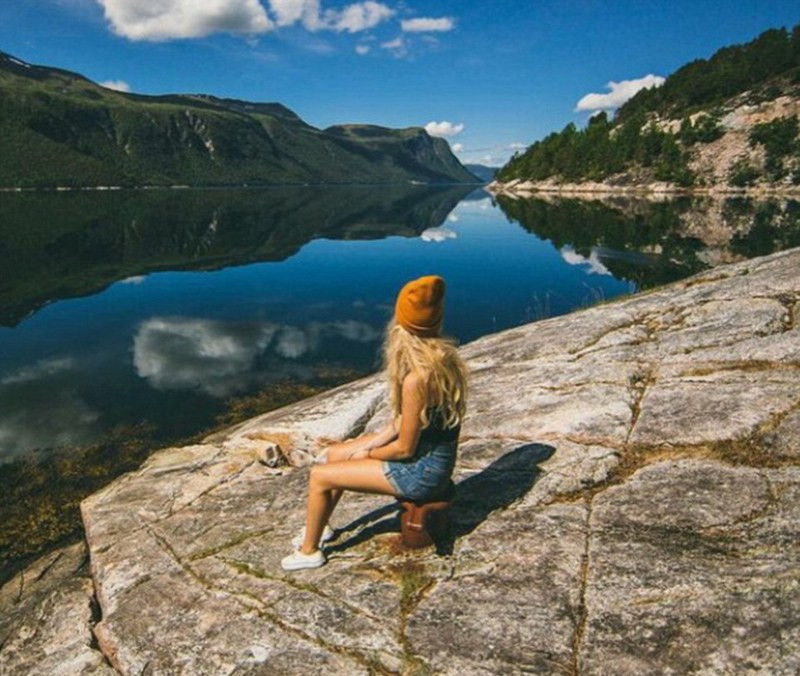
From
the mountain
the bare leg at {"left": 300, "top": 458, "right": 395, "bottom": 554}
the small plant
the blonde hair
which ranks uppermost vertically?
the mountain

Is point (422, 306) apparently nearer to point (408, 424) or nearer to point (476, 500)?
point (408, 424)

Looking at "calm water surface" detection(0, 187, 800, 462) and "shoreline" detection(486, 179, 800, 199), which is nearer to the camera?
"calm water surface" detection(0, 187, 800, 462)

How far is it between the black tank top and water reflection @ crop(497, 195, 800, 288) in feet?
118

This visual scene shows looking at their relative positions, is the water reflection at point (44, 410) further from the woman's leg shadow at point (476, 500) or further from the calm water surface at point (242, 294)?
the woman's leg shadow at point (476, 500)

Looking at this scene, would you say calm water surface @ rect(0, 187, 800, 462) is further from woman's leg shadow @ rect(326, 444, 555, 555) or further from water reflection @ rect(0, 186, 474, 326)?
woman's leg shadow @ rect(326, 444, 555, 555)

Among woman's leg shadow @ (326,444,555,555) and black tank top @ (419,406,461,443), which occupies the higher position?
black tank top @ (419,406,461,443)

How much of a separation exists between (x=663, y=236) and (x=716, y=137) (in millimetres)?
114190

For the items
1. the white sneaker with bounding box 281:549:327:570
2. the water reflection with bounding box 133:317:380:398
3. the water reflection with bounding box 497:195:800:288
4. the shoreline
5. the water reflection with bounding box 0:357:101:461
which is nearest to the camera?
the white sneaker with bounding box 281:549:327:570

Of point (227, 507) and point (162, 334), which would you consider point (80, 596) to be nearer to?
point (227, 507)

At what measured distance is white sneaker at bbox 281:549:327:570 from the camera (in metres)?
7.71

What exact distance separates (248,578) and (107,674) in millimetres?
2050

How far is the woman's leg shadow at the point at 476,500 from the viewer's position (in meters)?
8.26

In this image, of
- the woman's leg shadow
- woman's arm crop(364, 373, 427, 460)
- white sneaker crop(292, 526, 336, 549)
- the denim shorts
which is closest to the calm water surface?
white sneaker crop(292, 526, 336, 549)

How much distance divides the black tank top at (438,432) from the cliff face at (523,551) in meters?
1.71
